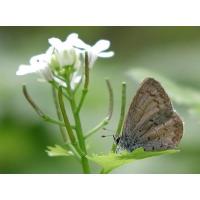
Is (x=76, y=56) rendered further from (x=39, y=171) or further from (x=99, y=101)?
(x=99, y=101)

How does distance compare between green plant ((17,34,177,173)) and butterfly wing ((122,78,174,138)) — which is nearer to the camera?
green plant ((17,34,177,173))

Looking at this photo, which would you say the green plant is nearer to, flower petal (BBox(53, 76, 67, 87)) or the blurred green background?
flower petal (BBox(53, 76, 67, 87))

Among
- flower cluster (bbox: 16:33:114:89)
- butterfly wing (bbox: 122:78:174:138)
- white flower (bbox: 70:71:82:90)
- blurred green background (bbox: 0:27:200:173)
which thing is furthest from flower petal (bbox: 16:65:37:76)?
blurred green background (bbox: 0:27:200:173)

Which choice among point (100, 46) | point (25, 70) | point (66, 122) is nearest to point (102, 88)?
point (100, 46)

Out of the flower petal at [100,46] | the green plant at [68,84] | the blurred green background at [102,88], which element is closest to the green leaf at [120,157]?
the green plant at [68,84]

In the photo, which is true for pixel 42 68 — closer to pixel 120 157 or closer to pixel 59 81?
pixel 59 81

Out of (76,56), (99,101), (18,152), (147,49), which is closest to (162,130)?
(76,56)

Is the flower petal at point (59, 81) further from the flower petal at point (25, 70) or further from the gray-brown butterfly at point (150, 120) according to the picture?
the gray-brown butterfly at point (150, 120)
